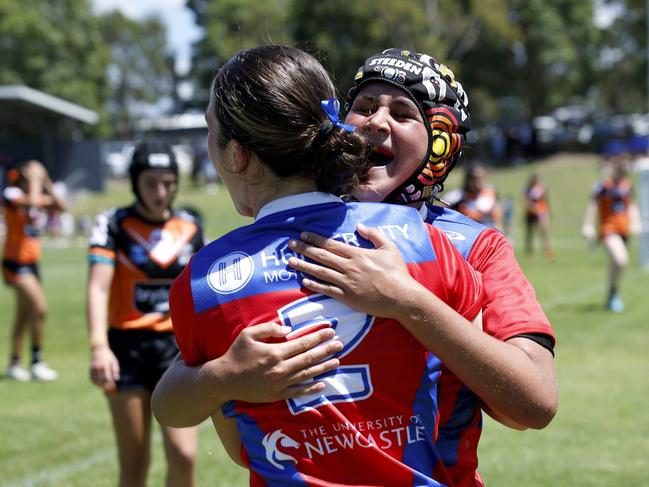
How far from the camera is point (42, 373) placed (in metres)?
9.84

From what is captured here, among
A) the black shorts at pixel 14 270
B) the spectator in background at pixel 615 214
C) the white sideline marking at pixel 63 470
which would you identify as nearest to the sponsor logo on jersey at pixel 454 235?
the white sideline marking at pixel 63 470

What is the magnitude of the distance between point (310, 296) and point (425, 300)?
25 cm

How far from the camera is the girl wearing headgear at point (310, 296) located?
1.97m

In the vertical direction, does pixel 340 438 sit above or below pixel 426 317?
below

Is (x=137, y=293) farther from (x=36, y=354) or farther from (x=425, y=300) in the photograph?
(x=36, y=354)

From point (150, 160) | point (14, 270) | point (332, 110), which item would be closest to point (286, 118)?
point (332, 110)

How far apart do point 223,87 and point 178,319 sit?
0.54 m

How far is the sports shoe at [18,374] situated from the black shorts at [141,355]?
5010 mm

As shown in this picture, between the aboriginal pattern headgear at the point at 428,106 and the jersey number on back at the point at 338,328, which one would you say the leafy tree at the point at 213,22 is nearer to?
the aboriginal pattern headgear at the point at 428,106

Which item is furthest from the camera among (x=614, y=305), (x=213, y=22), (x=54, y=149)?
(x=213, y=22)

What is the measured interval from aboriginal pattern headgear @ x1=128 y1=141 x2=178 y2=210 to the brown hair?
10.8ft

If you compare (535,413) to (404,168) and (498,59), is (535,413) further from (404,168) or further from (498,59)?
(498,59)

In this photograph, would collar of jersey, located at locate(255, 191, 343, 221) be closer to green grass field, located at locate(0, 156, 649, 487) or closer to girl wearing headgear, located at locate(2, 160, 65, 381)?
green grass field, located at locate(0, 156, 649, 487)

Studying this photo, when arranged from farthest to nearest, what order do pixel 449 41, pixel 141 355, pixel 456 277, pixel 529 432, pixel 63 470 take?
pixel 449 41 < pixel 529 432 < pixel 63 470 < pixel 141 355 < pixel 456 277
